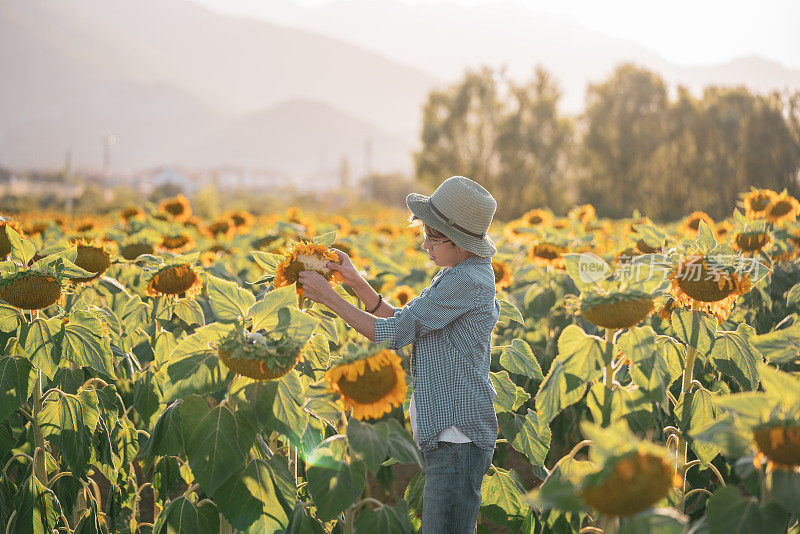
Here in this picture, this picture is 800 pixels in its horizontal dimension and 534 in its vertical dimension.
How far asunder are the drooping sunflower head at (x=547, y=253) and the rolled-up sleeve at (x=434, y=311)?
1916 millimetres

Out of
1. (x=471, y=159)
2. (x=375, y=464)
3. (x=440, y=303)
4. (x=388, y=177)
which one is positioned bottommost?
(x=388, y=177)

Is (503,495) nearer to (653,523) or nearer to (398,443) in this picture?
(398,443)

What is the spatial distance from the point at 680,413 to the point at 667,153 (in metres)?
29.6

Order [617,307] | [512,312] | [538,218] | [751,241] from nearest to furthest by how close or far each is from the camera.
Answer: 1. [617,307]
2. [512,312]
3. [751,241]
4. [538,218]

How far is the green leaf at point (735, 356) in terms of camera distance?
2186 millimetres

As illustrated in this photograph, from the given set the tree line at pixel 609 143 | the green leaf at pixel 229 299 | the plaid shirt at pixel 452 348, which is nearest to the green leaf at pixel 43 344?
the green leaf at pixel 229 299

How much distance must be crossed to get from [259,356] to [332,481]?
1.22 feet

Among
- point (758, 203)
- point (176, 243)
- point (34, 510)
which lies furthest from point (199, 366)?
point (758, 203)

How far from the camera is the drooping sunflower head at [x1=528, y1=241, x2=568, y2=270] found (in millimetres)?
3967

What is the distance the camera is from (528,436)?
2.49 m

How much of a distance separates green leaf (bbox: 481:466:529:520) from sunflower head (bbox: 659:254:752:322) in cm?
85

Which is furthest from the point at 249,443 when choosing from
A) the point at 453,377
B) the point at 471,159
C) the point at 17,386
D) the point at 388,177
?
the point at 388,177

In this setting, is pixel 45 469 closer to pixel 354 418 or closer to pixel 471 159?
pixel 354 418

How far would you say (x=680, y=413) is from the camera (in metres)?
2.19
